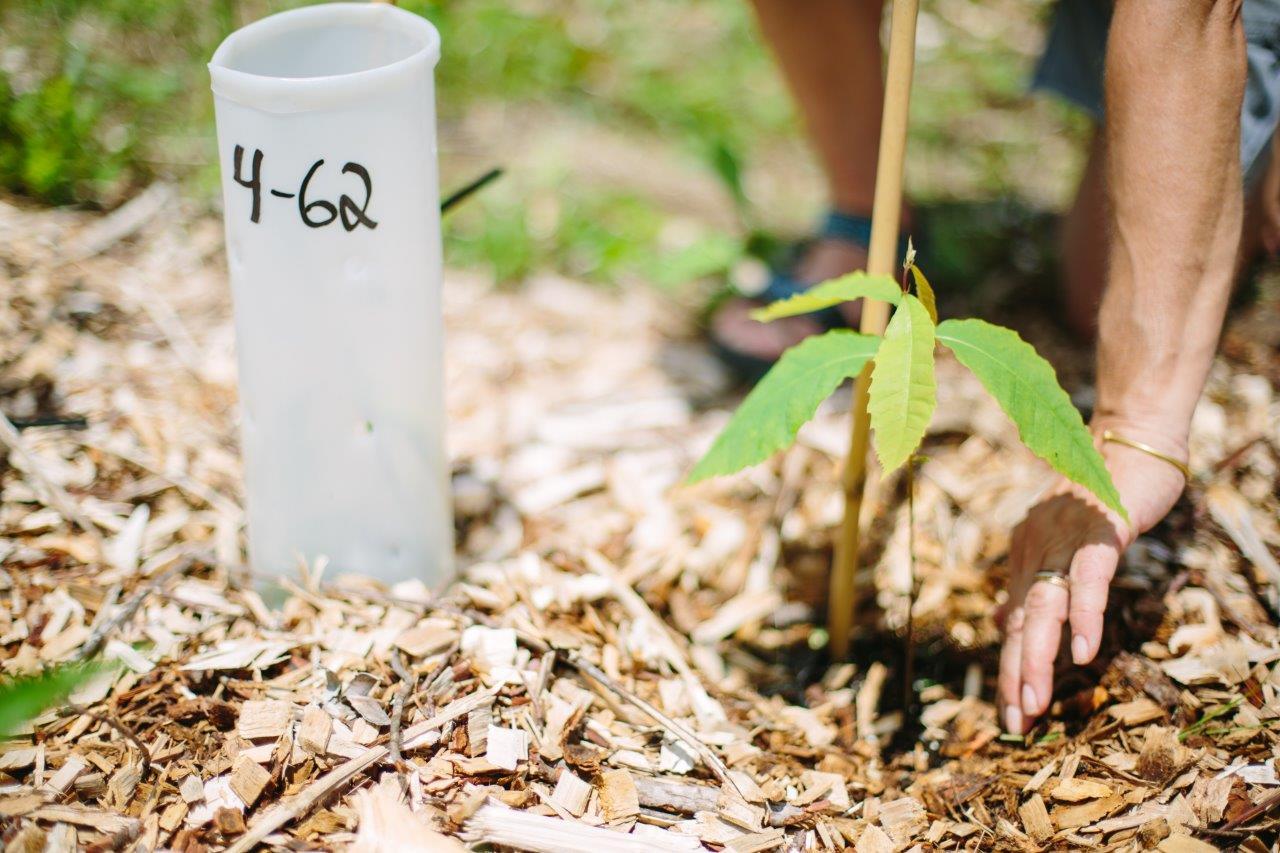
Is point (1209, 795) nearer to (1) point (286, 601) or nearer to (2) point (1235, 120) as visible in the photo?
(2) point (1235, 120)

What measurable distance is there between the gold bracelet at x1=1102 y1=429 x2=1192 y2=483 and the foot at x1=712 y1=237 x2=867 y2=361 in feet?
2.99

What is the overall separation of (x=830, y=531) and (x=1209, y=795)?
32.4 inches

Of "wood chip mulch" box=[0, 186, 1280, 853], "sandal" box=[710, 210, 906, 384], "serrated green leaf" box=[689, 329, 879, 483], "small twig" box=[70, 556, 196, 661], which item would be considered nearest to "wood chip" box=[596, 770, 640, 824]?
"wood chip mulch" box=[0, 186, 1280, 853]

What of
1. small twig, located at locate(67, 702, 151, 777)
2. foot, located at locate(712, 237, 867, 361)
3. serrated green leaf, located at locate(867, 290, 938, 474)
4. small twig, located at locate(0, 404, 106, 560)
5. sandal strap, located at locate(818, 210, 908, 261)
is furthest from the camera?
sandal strap, located at locate(818, 210, 908, 261)

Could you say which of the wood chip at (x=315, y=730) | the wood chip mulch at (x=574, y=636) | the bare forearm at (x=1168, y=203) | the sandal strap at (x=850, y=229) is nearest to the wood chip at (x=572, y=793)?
the wood chip mulch at (x=574, y=636)

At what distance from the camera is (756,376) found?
7.68ft

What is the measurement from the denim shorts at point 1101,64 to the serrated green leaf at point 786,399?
853 mm

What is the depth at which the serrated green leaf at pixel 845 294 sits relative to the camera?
1.28 m

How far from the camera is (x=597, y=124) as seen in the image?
3.18 m

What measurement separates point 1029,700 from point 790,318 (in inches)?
45.8

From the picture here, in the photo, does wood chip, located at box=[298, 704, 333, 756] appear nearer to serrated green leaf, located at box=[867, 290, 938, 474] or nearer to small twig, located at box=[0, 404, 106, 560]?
small twig, located at box=[0, 404, 106, 560]

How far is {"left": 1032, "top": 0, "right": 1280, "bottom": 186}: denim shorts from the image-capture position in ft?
5.69

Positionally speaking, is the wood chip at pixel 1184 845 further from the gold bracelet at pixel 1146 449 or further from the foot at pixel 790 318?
the foot at pixel 790 318

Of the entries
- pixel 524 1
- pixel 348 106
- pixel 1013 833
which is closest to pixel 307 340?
pixel 348 106
